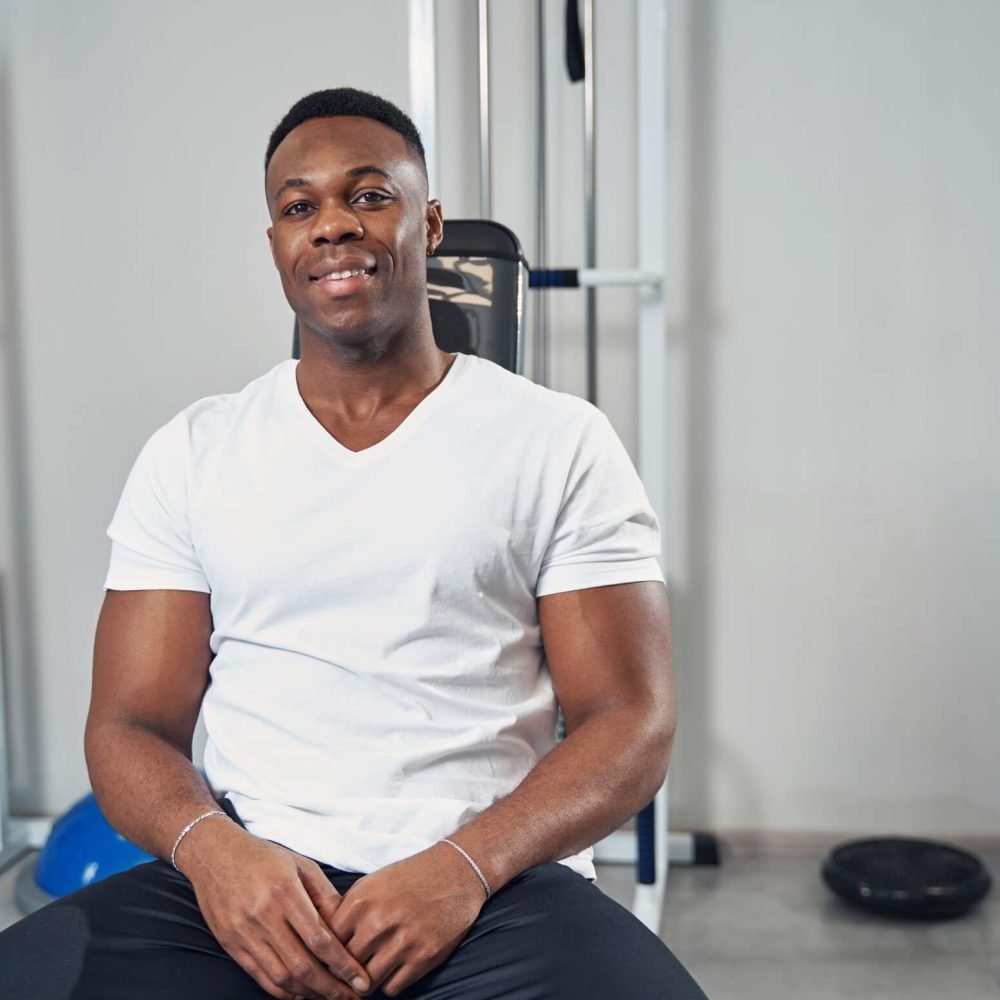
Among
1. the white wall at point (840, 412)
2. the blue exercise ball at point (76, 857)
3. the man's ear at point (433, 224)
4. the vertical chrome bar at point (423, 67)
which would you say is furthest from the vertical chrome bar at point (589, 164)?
the blue exercise ball at point (76, 857)

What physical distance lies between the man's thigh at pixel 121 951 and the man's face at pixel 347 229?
0.62 m

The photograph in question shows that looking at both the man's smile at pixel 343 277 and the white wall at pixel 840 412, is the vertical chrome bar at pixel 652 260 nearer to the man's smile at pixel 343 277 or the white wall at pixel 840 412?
the white wall at pixel 840 412

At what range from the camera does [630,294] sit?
2480 mm

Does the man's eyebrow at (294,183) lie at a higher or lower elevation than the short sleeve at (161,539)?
higher

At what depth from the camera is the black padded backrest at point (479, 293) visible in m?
1.59

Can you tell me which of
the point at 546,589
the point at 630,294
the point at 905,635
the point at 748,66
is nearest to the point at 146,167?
the point at 630,294

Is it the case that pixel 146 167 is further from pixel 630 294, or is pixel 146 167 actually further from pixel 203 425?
pixel 203 425

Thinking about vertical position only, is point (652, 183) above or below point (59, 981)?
above

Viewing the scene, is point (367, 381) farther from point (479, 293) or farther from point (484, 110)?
point (484, 110)

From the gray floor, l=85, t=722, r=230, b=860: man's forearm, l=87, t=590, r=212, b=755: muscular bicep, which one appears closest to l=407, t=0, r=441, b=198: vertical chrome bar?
l=87, t=590, r=212, b=755: muscular bicep

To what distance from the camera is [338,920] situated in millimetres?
1035

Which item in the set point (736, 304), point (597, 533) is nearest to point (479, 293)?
point (597, 533)

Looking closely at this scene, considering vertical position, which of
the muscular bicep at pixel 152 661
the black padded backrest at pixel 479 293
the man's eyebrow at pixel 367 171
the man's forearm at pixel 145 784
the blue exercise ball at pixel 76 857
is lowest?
the blue exercise ball at pixel 76 857

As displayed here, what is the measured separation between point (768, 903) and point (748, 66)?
1.66 meters
